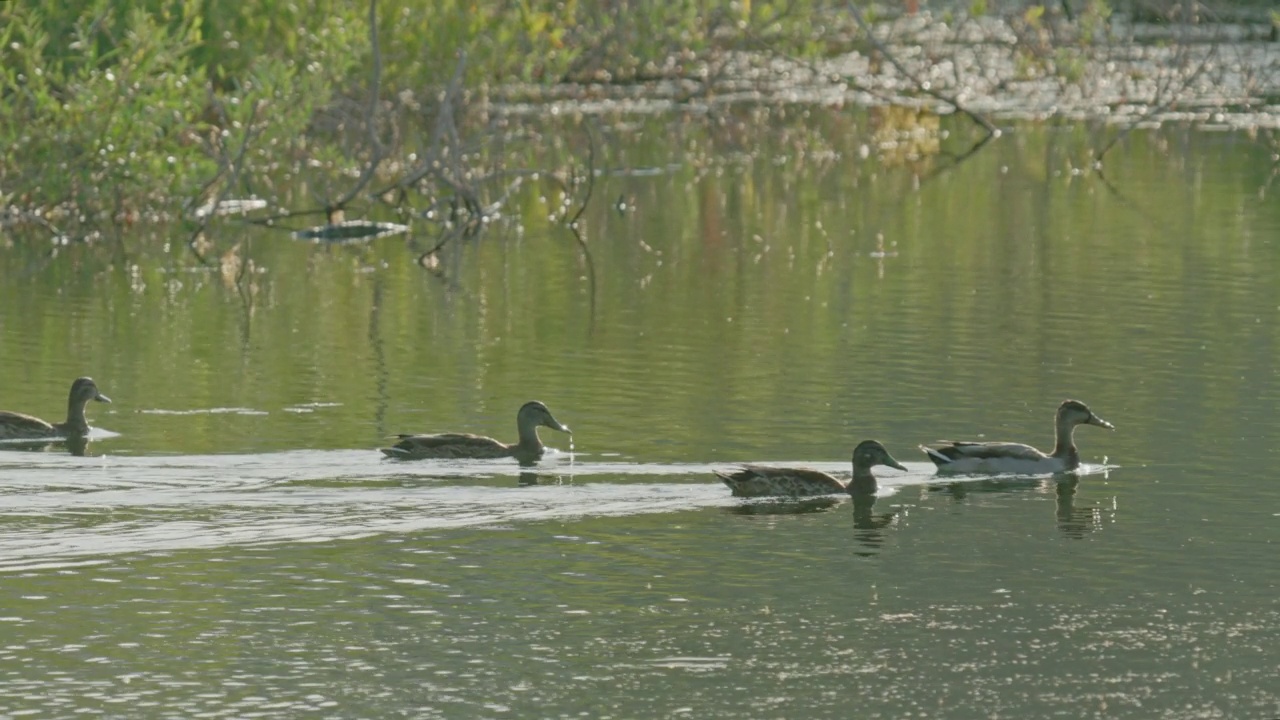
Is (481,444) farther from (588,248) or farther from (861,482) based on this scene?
(588,248)

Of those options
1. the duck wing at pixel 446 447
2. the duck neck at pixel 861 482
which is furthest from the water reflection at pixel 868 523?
the duck wing at pixel 446 447

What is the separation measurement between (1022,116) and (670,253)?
19.6 meters

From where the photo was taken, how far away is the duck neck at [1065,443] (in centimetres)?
1770

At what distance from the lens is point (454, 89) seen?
102 ft

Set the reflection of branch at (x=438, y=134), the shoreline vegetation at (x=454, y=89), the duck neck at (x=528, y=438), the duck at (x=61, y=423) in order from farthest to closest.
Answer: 1. the shoreline vegetation at (x=454, y=89)
2. the reflection of branch at (x=438, y=134)
3. the duck at (x=61, y=423)
4. the duck neck at (x=528, y=438)

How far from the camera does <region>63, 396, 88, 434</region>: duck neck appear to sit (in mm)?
18906

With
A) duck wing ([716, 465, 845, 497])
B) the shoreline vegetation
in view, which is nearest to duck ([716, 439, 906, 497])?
duck wing ([716, 465, 845, 497])

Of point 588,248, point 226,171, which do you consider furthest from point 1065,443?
point 226,171

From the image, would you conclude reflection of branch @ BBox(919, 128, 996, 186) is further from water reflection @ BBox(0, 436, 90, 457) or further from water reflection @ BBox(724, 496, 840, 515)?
water reflection @ BBox(724, 496, 840, 515)

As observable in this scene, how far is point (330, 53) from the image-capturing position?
33.0 metres

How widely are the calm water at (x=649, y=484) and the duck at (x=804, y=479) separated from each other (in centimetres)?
14

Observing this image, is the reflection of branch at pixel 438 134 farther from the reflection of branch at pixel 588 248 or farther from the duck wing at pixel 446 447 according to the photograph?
the duck wing at pixel 446 447

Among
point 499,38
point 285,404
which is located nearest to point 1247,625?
point 285,404

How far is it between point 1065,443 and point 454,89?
47.4ft
